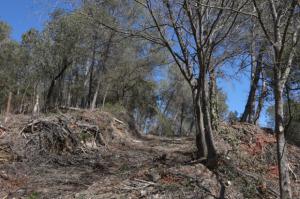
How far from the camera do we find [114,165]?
34.7 feet

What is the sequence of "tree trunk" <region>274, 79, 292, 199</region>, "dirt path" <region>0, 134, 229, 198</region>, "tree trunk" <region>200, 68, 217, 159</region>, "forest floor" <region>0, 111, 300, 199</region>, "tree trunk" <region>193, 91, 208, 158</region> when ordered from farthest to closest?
1. "tree trunk" <region>193, 91, 208, 158</region>
2. "tree trunk" <region>200, 68, 217, 159</region>
3. "forest floor" <region>0, 111, 300, 199</region>
4. "dirt path" <region>0, 134, 229, 198</region>
5. "tree trunk" <region>274, 79, 292, 199</region>

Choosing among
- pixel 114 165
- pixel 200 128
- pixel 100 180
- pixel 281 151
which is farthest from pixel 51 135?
pixel 281 151

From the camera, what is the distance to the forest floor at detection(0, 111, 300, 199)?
25.7ft

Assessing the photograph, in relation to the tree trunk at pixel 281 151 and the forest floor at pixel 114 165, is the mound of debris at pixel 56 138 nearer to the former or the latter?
the forest floor at pixel 114 165

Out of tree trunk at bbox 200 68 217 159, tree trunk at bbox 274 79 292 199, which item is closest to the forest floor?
tree trunk at bbox 200 68 217 159

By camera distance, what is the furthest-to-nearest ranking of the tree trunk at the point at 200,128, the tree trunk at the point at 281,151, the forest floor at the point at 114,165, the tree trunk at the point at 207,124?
the tree trunk at the point at 200,128
the tree trunk at the point at 207,124
the forest floor at the point at 114,165
the tree trunk at the point at 281,151

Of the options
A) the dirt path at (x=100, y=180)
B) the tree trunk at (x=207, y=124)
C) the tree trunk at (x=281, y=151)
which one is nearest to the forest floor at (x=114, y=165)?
the dirt path at (x=100, y=180)

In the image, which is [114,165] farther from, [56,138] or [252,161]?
[252,161]

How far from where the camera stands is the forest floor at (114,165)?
7.83 m

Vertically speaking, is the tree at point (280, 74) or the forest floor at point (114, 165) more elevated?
the tree at point (280, 74)

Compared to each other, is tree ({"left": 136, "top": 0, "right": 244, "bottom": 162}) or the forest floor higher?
tree ({"left": 136, "top": 0, "right": 244, "bottom": 162})

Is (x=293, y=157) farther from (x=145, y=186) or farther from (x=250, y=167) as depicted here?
(x=145, y=186)

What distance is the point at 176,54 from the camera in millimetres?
9336

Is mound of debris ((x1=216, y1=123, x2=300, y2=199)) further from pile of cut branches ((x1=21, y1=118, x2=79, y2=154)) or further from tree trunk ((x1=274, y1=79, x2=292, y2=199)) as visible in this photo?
pile of cut branches ((x1=21, y1=118, x2=79, y2=154))
